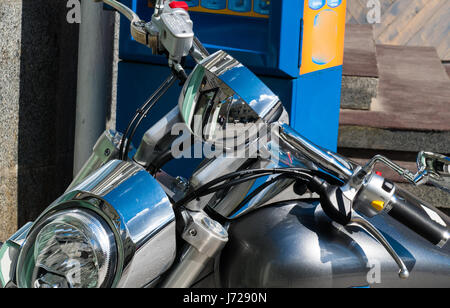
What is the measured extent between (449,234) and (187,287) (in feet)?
1.36

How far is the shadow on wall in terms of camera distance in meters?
2.28

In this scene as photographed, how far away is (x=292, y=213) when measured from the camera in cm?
108

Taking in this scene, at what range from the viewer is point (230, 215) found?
109 cm

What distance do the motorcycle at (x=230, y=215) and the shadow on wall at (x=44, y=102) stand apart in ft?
4.21

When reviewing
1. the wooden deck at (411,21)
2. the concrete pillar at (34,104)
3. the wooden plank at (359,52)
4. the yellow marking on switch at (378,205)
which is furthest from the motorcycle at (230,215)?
the wooden deck at (411,21)

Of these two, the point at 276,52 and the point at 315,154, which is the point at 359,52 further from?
the point at 315,154

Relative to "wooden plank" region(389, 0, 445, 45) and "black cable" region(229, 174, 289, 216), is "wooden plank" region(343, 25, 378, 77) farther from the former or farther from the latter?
"black cable" region(229, 174, 289, 216)

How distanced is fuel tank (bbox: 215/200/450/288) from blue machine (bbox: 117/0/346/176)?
828 millimetres

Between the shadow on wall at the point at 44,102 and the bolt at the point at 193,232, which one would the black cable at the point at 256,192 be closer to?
the bolt at the point at 193,232

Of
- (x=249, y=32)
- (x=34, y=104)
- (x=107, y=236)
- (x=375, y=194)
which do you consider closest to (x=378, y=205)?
(x=375, y=194)

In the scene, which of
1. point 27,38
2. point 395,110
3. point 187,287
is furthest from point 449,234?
point 395,110

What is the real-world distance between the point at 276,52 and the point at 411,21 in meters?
2.34

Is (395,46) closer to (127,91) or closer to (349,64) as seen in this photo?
(349,64)

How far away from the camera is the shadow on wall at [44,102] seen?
2275 mm
